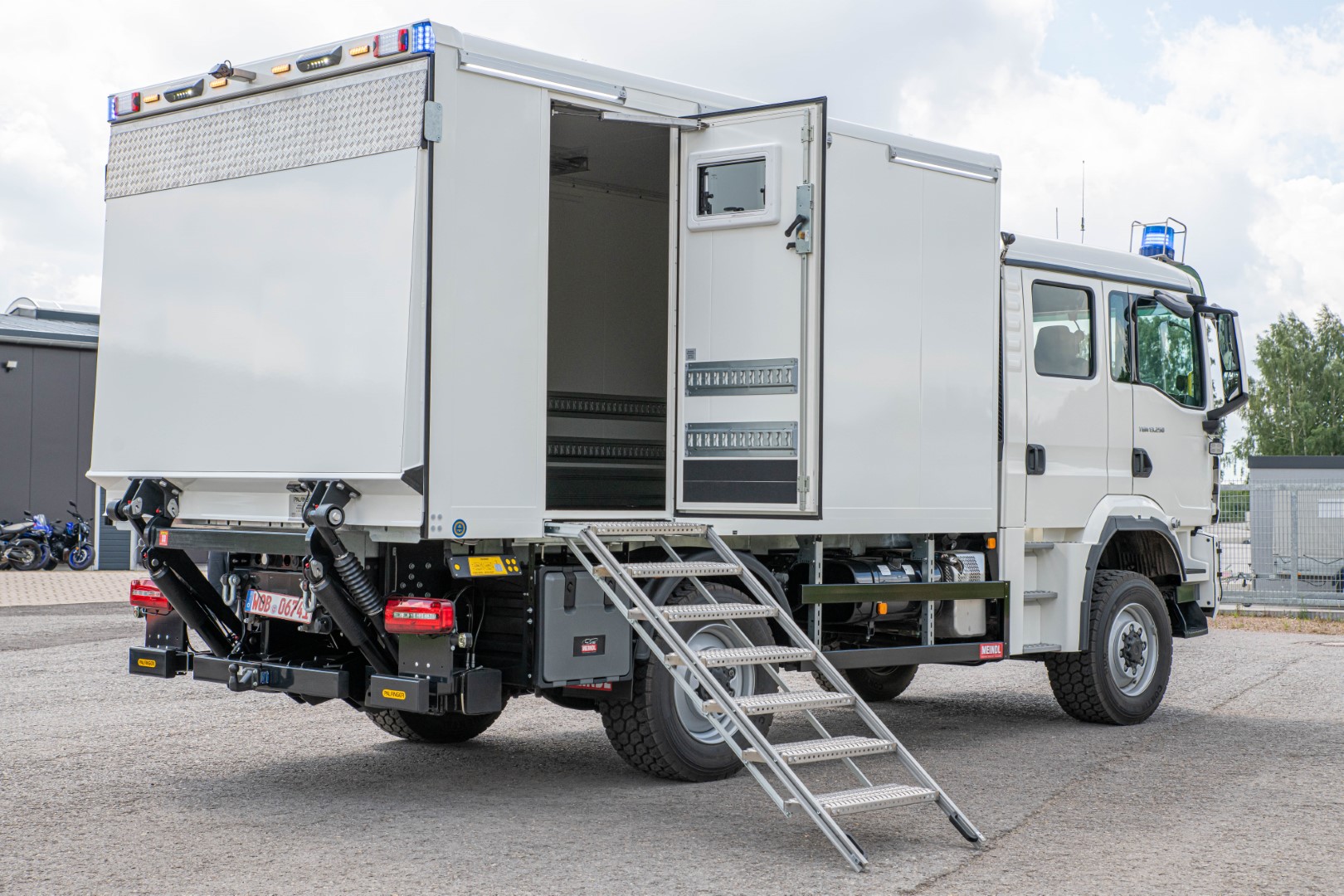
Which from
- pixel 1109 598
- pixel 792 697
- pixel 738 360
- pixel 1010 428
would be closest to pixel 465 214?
pixel 738 360

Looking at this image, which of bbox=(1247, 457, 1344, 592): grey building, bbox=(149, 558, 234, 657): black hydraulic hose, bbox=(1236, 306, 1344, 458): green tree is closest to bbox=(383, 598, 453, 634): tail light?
bbox=(149, 558, 234, 657): black hydraulic hose

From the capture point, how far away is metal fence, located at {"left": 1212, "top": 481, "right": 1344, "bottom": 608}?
744 inches

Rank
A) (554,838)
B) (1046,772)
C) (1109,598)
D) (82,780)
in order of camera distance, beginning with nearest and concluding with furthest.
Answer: (554,838) < (82,780) < (1046,772) < (1109,598)

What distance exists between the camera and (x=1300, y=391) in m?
64.5

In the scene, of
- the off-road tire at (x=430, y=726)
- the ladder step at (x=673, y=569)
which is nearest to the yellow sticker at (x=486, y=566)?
the ladder step at (x=673, y=569)

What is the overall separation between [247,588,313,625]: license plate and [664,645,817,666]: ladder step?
166 centimetres

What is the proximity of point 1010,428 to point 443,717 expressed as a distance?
3.70 metres

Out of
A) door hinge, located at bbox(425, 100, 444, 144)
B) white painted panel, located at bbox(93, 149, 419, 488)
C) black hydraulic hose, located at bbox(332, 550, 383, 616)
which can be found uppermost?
door hinge, located at bbox(425, 100, 444, 144)

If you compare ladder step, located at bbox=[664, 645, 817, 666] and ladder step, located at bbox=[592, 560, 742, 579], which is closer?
ladder step, located at bbox=[664, 645, 817, 666]

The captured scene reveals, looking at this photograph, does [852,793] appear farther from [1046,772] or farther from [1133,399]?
[1133,399]

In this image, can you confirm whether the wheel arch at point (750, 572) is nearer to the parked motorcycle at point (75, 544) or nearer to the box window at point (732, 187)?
the box window at point (732, 187)

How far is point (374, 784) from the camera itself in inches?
281

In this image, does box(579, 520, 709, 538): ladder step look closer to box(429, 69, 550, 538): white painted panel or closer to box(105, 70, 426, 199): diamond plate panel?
box(429, 69, 550, 538): white painted panel

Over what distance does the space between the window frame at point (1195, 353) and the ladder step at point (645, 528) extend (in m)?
3.82
